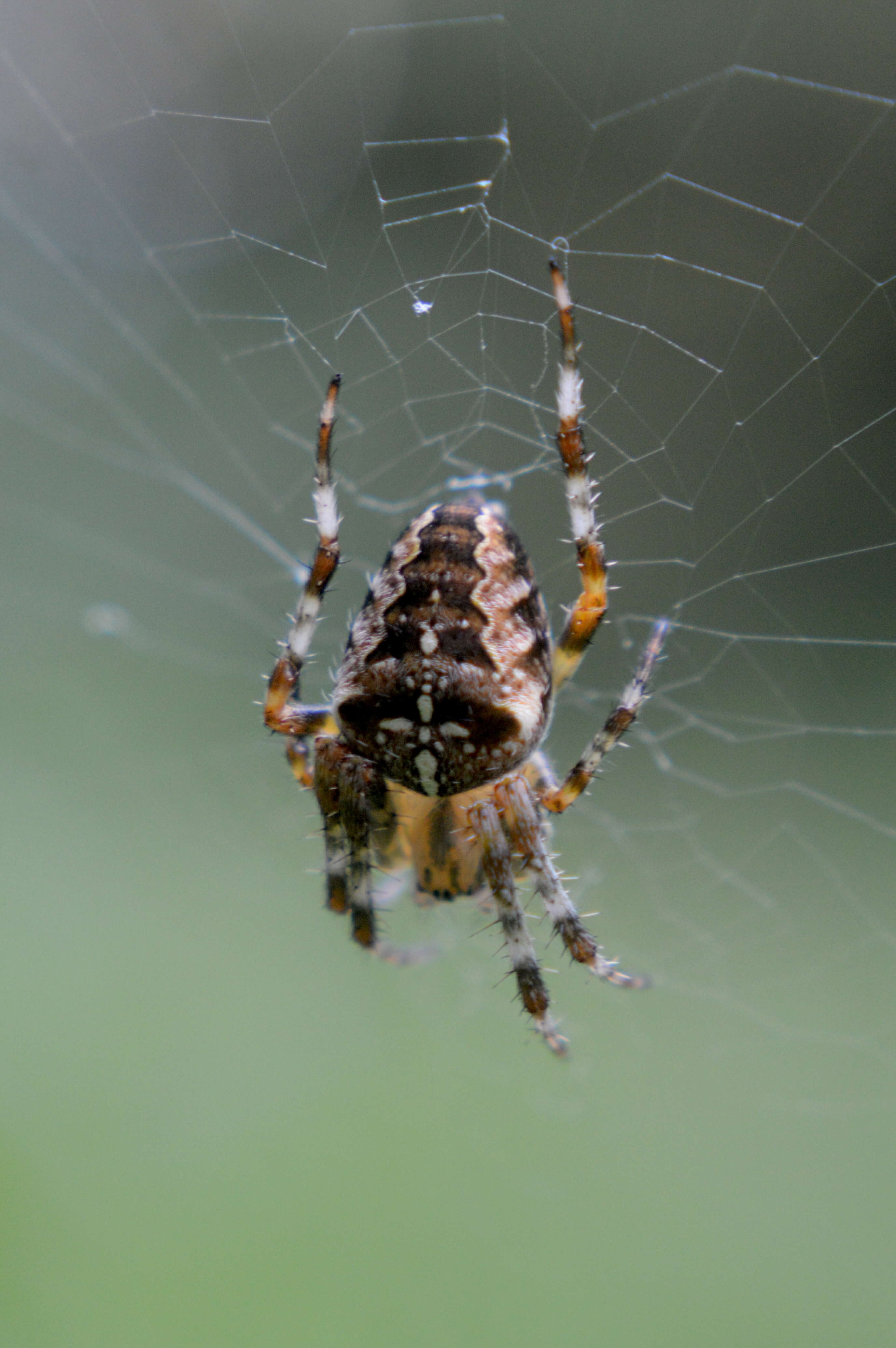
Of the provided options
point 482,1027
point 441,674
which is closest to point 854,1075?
point 482,1027

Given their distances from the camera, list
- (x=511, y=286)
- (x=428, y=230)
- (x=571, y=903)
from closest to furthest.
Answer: (x=571, y=903) < (x=428, y=230) < (x=511, y=286)

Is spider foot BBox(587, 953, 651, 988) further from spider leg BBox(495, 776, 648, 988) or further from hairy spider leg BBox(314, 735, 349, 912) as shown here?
hairy spider leg BBox(314, 735, 349, 912)

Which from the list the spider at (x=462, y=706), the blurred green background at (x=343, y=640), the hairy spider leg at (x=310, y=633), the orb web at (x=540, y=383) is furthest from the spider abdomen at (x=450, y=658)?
the blurred green background at (x=343, y=640)

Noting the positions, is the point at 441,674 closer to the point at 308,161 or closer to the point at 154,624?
the point at 308,161

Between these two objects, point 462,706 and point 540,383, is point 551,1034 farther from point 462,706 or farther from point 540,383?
point 540,383

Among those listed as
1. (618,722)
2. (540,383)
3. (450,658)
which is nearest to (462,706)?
(450,658)

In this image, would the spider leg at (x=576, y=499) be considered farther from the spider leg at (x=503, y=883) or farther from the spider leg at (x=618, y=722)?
the spider leg at (x=503, y=883)

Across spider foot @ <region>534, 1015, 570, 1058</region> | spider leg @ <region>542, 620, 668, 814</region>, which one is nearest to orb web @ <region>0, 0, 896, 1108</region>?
spider leg @ <region>542, 620, 668, 814</region>

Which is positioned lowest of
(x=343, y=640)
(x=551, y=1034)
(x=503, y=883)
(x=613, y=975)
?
(x=551, y=1034)
